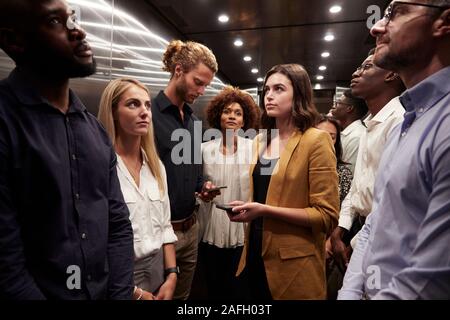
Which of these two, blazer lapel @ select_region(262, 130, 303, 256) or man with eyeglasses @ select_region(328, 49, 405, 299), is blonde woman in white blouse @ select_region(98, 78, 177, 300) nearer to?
blazer lapel @ select_region(262, 130, 303, 256)

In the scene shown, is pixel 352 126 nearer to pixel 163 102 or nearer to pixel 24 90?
pixel 163 102

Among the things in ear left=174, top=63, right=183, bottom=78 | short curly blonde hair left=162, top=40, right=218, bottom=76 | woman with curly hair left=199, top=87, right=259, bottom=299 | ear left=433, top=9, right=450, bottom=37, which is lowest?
woman with curly hair left=199, top=87, right=259, bottom=299

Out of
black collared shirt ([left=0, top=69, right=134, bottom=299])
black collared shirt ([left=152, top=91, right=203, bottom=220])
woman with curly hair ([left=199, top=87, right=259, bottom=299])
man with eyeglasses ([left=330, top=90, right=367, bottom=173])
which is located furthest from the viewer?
man with eyeglasses ([left=330, top=90, right=367, bottom=173])

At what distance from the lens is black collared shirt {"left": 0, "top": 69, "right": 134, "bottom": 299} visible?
73cm

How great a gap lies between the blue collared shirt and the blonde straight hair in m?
1.07

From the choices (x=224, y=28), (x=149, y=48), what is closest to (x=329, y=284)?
(x=224, y=28)

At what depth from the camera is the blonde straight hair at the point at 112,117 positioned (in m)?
1.40

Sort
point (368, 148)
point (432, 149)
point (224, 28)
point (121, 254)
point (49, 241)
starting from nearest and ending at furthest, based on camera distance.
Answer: point (432, 149)
point (49, 241)
point (121, 254)
point (368, 148)
point (224, 28)

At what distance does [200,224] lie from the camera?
7.06 feet

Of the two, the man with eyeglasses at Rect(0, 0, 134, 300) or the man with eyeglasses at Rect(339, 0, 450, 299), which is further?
the man with eyeglasses at Rect(0, 0, 134, 300)

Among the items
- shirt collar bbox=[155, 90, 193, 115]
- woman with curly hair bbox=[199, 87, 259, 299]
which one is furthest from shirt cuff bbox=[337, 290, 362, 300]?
shirt collar bbox=[155, 90, 193, 115]

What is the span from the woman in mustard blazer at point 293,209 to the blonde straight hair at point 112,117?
19.0 inches
